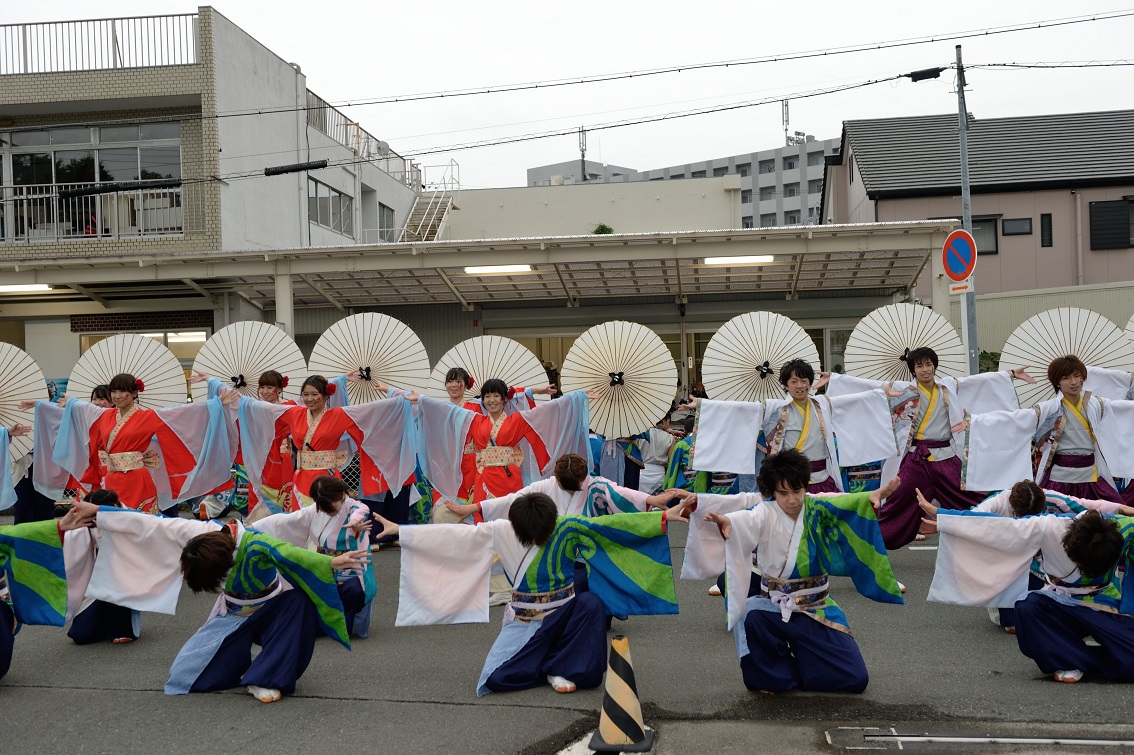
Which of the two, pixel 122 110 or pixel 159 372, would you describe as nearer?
pixel 159 372

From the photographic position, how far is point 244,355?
26.7ft

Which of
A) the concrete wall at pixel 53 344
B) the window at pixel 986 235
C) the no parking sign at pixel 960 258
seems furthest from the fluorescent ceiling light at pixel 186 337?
the window at pixel 986 235

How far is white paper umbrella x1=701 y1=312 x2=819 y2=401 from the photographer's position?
7.59m

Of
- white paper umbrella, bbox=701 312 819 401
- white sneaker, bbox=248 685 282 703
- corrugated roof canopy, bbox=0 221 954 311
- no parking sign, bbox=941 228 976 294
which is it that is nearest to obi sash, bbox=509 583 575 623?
white sneaker, bbox=248 685 282 703

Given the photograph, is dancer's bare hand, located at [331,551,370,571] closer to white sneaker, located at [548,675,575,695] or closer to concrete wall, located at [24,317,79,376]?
white sneaker, located at [548,675,575,695]

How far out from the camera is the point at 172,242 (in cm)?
1695

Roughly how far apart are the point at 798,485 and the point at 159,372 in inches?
231

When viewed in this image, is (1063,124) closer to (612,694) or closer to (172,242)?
(172,242)

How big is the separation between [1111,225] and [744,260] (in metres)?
10.9

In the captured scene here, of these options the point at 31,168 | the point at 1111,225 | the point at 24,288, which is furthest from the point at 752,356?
the point at 31,168

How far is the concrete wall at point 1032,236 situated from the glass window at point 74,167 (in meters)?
15.3

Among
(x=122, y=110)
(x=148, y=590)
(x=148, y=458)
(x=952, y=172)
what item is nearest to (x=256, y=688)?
(x=148, y=590)

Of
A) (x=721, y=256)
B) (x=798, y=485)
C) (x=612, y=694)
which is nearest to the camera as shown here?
(x=612, y=694)

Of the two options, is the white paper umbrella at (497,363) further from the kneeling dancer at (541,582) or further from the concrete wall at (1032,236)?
the concrete wall at (1032,236)
